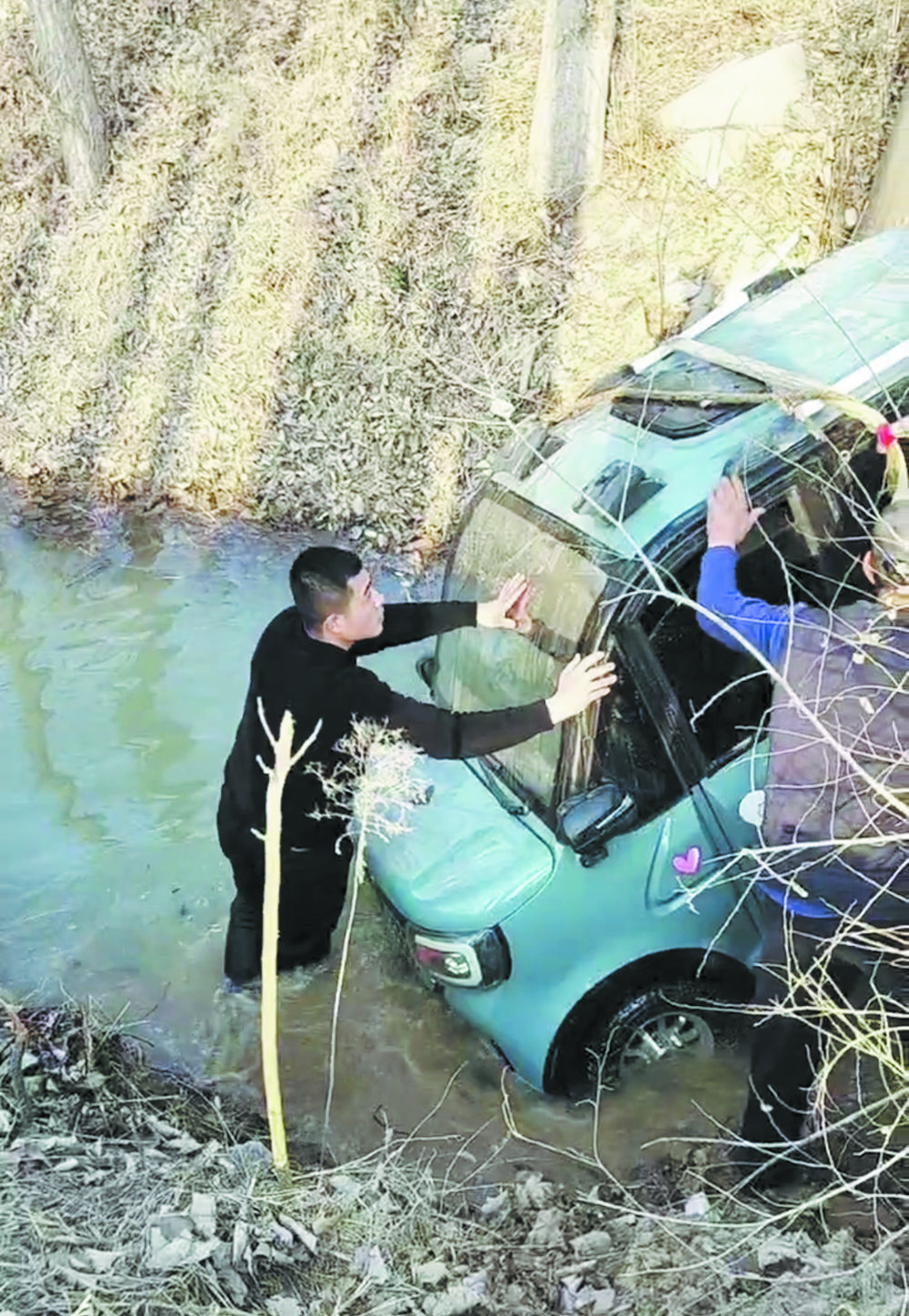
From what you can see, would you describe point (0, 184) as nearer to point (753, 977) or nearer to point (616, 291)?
point (616, 291)

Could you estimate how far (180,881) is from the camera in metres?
6.24

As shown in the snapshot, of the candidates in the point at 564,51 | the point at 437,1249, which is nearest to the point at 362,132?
the point at 564,51

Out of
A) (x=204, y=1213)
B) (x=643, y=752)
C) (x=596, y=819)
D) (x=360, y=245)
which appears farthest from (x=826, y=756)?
(x=360, y=245)

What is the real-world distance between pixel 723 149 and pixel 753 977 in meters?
7.03

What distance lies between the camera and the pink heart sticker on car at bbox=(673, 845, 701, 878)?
399 cm

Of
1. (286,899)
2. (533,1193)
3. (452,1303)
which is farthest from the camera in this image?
(286,899)

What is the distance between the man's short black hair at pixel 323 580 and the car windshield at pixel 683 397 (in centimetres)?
119

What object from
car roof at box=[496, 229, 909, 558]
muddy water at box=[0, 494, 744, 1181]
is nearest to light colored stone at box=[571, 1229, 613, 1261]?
muddy water at box=[0, 494, 744, 1181]

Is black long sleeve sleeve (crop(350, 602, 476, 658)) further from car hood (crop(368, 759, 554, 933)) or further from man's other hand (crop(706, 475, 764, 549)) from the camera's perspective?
man's other hand (crop(706, 475, 764, 549))

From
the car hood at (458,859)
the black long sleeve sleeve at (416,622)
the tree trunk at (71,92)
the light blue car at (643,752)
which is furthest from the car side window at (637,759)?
the tree trunk at (71,92)

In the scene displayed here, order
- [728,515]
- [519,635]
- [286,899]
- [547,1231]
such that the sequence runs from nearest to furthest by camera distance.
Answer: [547,1231], [728,515], [519,635], [286,899]

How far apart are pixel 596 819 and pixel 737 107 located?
23.3ft

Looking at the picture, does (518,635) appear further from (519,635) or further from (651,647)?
(651,647)

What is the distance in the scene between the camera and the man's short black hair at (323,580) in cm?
423
